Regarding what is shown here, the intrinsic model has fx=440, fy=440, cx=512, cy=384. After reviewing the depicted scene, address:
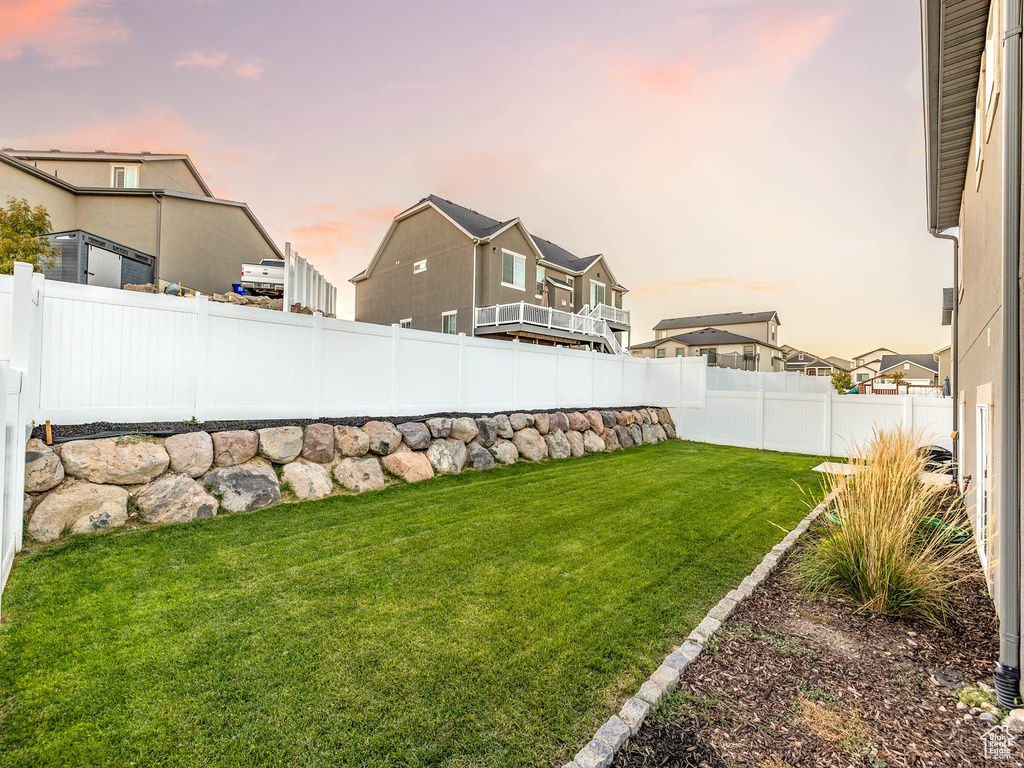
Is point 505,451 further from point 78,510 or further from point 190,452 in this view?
point 78,510

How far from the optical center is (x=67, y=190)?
44.6 feet

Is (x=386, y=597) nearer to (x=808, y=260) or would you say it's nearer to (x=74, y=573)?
(x=74, y=573)

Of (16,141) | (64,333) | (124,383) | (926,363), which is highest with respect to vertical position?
(16,141)

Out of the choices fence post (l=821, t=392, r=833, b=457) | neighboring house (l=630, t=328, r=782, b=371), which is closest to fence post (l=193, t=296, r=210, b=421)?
fence post (l=821, t=392, r=833, b=457)

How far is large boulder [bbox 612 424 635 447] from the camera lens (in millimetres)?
10984

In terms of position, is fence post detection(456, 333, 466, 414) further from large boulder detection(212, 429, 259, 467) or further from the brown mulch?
the brown mulch

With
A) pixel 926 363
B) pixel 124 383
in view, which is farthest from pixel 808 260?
pixel 926 363

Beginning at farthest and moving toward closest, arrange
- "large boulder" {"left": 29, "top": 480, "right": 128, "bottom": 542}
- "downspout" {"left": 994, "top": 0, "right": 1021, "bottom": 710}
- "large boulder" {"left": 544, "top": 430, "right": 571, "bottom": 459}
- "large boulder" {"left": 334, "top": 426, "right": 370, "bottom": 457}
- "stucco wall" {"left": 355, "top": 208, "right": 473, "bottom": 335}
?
"stucco wall" {"left": 355, "top": 208, "right": 473, "bottom": 335}, "large boulder" {"left": 544, "top": 430, "right": 571, "bottom": 459}, "large boulder" {"left": 334, "top": 426, "right": 370, "bottom": 457}, "large boulder" {"left": 29, "top": 480, "right": 128, "bottom": 542}, "downspout" {"left": 994, "top": 0, "right": 1021, "bottom": 710}

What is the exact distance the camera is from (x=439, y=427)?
7473 mm

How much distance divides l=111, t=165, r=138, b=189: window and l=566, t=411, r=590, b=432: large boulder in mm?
16899

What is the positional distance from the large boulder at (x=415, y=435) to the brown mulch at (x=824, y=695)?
5.10m

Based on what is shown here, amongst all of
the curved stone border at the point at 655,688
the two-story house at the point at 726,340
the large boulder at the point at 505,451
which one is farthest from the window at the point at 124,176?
the two-story house at the point at 726,340

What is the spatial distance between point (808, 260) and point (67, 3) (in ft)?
57.9

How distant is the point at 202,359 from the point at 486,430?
14.7ft
